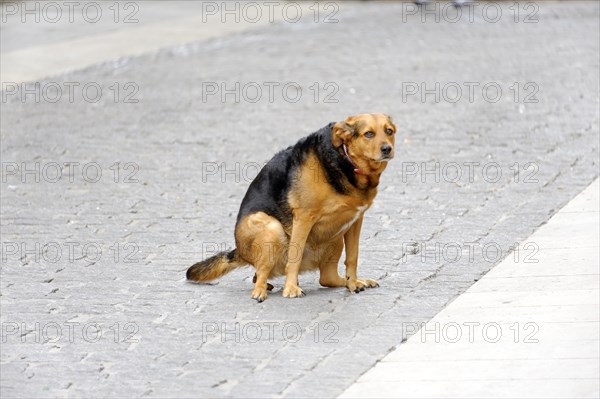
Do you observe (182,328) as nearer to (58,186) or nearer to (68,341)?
(68,341)

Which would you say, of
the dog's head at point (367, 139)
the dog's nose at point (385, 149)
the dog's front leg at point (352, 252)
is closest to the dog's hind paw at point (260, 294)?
the dog's front leg at point (352, 252)

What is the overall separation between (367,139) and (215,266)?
148cm

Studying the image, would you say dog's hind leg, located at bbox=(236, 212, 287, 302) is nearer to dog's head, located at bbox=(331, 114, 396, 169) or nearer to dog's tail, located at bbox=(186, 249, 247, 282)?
dog's tail, located at bbox=(186, 249, 247, 282)

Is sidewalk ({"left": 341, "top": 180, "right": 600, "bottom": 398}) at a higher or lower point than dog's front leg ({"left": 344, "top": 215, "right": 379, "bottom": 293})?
lower

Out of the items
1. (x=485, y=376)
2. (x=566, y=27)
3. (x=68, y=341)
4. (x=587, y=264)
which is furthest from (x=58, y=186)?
(x=566, y=27)

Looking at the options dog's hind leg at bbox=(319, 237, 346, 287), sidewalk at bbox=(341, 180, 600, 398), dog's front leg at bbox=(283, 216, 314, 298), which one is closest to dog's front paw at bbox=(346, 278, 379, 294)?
dog's hind leg at bbox=(319, 237, 346, 287)

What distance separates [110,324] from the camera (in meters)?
7.84

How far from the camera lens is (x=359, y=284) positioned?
8.26 meters

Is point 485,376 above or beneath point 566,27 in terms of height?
beneath

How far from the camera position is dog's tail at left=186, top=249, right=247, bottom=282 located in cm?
830

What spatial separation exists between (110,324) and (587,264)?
3218 millimetres

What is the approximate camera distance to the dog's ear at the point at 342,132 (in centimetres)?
765

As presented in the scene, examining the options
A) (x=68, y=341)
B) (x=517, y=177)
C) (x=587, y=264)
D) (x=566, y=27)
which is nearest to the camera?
(x=68, y=341)

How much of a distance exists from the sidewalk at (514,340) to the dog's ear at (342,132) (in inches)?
47.6
